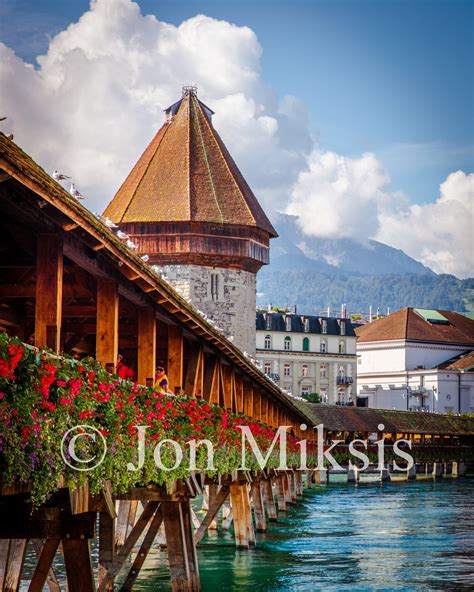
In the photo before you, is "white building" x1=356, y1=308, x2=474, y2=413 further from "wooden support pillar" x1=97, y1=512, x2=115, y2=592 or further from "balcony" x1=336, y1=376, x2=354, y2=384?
Result: "wooden support pillar" x1=97, y1=512, x2=115, y2=592

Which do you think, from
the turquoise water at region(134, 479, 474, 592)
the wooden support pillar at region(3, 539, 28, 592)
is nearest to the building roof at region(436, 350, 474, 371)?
the turquoise water at region(134, 479, 474, 592)

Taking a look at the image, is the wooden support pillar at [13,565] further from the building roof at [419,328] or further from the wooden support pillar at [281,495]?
the building roof at [419,328]

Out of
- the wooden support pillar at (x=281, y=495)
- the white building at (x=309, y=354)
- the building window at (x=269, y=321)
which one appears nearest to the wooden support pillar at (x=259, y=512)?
the wooden support pillar at (x=281, y=495)

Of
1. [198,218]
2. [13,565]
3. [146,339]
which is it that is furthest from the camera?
[198,218]

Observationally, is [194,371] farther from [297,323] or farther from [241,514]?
[297,323]

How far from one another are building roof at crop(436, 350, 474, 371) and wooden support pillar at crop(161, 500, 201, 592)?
279ft

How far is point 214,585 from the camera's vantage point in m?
20.9

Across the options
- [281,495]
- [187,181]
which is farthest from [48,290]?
[187,181]

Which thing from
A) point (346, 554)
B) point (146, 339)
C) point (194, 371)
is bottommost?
point (346, 554)

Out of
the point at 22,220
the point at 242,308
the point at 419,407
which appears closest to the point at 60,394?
the point at 22,220

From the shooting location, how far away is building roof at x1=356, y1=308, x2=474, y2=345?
4144 inches

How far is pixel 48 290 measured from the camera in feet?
34.6

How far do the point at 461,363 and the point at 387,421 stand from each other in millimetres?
31118

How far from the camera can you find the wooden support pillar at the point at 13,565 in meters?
13.5
